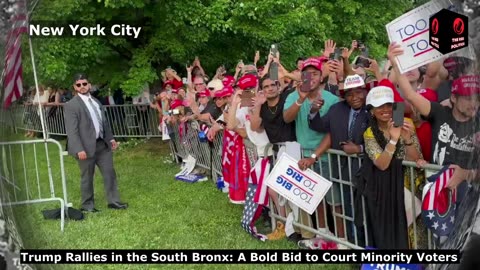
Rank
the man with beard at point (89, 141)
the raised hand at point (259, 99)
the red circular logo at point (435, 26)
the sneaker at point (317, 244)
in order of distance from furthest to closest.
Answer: the raised hand at point (259, 99) < the sneaker at point (317, 244) < the man with beard at point (89, 141) < the red circular logo at point (435, 26)

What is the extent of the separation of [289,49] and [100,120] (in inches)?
30.2

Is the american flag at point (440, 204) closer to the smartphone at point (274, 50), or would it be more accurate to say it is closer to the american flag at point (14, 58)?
the smartphone at point (274, 50)

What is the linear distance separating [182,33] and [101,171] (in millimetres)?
615

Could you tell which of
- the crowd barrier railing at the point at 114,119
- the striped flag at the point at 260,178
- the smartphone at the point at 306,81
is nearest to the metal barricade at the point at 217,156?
the striped flag at the point at 260,178

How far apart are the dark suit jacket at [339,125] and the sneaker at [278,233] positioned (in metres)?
0.34

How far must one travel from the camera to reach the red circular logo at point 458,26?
198cm

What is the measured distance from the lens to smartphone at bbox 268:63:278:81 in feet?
6.97

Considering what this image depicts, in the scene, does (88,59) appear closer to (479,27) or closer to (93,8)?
(93,8)

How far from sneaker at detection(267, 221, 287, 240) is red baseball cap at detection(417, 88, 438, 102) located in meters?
0.84

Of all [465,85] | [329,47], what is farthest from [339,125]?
[465,85]

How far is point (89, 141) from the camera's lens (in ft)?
6.88

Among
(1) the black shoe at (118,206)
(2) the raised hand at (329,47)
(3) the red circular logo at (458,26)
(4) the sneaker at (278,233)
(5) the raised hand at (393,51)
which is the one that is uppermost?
(3) the red circular logo at (458,26)

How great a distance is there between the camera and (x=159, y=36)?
2.02 metres

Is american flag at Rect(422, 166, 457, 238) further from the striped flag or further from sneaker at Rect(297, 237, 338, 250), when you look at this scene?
the striped flag
